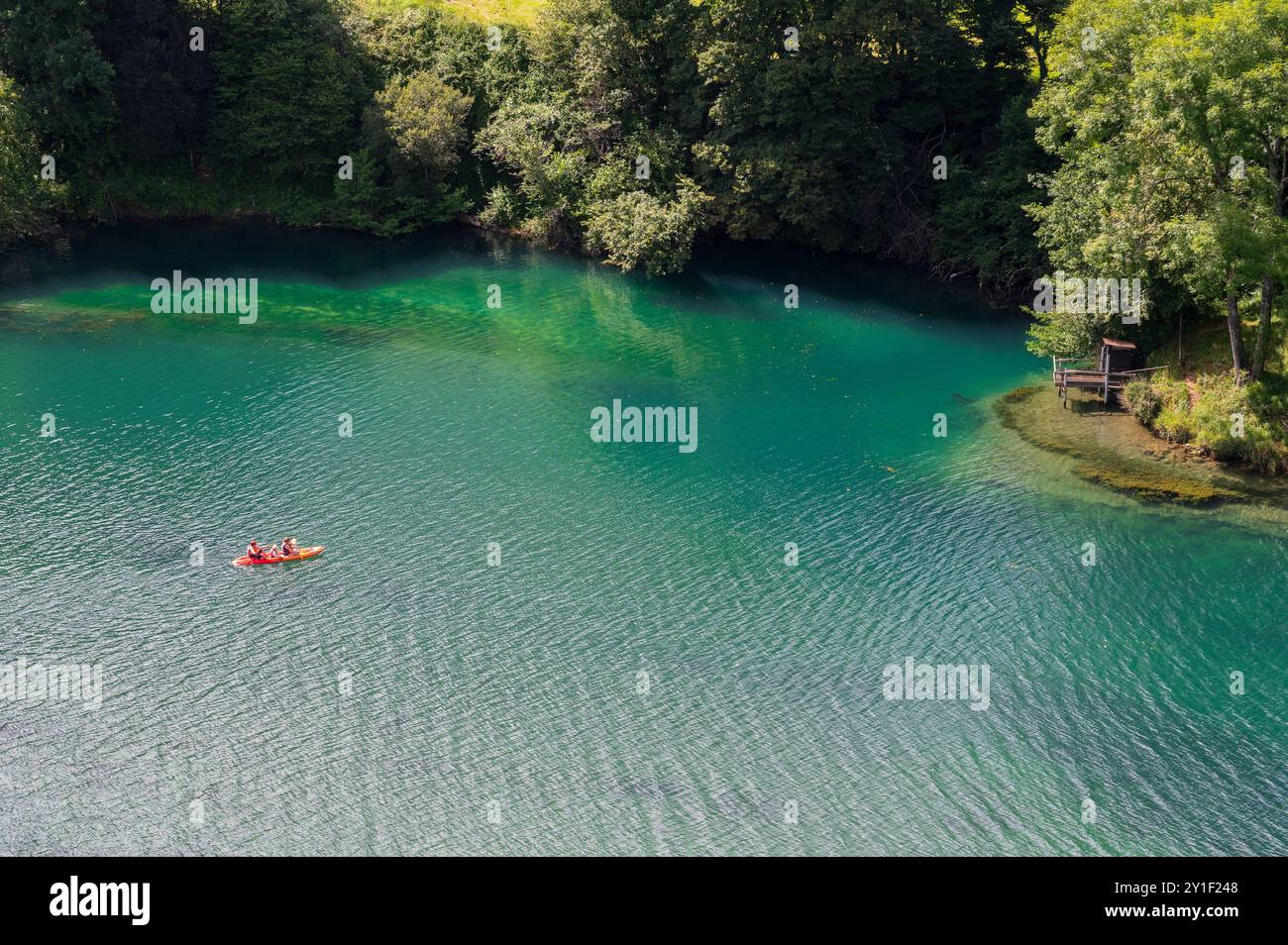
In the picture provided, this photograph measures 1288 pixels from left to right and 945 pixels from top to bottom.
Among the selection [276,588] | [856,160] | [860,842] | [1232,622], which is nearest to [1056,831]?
[860,842]

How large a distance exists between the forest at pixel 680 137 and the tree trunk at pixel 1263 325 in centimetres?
11

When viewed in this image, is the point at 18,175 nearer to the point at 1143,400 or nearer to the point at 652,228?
the point at 652,228

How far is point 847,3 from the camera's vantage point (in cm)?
6122

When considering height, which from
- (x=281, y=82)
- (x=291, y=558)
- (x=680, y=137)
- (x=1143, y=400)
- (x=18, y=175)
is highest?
(x=281, y=82)

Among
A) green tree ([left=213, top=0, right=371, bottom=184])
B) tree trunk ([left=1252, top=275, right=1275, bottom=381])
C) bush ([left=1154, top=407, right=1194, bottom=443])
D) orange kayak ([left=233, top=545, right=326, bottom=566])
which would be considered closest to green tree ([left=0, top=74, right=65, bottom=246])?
green tree ([left=213, top=0, right=371, bottom=184])

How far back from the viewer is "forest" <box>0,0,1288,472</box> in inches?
1903

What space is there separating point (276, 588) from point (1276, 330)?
36473 mm

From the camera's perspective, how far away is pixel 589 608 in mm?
36844

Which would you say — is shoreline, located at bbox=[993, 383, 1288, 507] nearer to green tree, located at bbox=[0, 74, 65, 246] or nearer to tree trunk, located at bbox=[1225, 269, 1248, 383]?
tree trunk, located at bbox=[1225, 269, 1248, 383]

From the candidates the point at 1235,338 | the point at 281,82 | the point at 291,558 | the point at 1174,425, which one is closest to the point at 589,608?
the point at 291,558

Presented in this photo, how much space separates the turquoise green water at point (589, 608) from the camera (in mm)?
29312

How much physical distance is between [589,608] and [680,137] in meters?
37.1

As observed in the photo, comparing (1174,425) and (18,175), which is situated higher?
(18,175)

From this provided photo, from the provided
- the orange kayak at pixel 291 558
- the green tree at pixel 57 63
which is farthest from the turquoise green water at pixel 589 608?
the green tree at pixel 57 63
